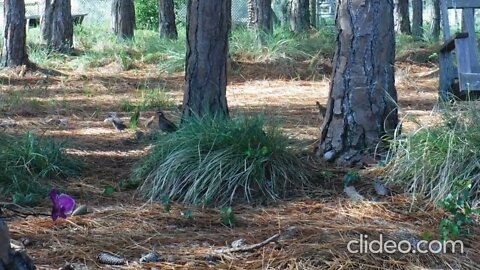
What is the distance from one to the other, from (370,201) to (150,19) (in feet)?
85.3

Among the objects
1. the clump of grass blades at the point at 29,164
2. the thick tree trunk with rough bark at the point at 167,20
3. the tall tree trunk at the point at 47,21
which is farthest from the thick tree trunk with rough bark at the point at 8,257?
the thick tree trunk with rough bark at the point at 167,20

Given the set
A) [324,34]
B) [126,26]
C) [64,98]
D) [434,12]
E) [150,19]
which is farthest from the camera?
[150,19]

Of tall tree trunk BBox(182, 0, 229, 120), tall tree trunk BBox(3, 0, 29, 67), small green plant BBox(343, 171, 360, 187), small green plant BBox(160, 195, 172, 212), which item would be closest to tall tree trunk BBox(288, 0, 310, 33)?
tall tree trunk BBox(3, 0, 29, 67)

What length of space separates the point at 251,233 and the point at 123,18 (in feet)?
48.4

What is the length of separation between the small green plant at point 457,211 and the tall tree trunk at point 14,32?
8.93m

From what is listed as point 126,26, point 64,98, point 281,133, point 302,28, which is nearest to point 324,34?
point 302,28

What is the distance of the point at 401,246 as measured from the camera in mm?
3574

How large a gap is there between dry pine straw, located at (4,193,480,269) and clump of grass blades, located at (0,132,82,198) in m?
0.64

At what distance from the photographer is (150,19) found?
97.8 ft

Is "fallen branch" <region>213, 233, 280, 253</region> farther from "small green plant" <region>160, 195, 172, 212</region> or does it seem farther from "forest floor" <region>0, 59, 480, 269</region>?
"small green plant" <region>160, 195, 172, 212</region>

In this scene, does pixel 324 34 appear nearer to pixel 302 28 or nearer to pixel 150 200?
pixel 302 28

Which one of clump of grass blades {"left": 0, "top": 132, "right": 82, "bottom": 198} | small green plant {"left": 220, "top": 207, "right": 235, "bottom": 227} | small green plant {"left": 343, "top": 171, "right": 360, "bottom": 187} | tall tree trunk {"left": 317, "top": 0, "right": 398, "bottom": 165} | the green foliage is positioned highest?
the green foliage

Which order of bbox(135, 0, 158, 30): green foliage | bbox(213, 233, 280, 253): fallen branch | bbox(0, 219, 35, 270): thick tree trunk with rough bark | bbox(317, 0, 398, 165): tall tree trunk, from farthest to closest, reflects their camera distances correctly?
1. bbox(135, 0, 158, 30): green foliage
2. bbox(317, 0, 398, 165): tall tree trunk
3. bbox(213, 233, 280, 253): fallen branch
4. bbox(0, 219, 35, 270): thick tree trunk with rough bark

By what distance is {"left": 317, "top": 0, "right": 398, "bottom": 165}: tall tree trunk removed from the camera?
5312mm
